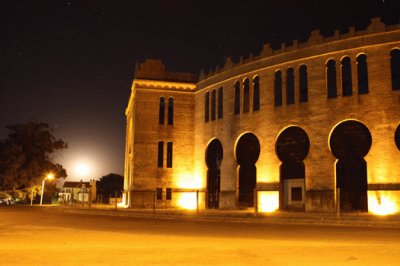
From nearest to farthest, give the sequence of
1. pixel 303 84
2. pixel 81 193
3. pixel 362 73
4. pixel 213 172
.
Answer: pixel 362 73
pixel 303 84
pixel 213 172
pixel 81 193

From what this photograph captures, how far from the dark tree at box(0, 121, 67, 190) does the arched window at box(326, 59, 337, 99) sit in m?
35.8

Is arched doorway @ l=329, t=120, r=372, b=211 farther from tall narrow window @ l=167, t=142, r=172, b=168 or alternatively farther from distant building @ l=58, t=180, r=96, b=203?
distant building @ l=58, t=180, r=96, b=203

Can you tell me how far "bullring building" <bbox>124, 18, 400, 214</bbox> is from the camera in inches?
1062

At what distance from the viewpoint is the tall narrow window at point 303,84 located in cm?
3077

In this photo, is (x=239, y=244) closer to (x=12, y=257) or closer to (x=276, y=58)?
(x=12, y=257)

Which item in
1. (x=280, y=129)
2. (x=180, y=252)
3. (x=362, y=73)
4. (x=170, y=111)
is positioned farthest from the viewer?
(x=170, y=111)

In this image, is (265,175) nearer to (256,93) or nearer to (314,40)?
(256,93)

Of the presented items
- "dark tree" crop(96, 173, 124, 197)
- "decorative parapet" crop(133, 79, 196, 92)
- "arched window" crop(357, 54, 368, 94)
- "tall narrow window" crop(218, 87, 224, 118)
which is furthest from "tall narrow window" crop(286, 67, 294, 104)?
"dark tree" crop(96, 173, 124, 197)

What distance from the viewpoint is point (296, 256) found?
364 inches

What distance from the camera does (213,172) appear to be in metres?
37.2

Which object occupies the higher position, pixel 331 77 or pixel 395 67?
pixel 331 77

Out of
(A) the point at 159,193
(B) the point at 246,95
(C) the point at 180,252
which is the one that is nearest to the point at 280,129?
(B) the point at 246,95

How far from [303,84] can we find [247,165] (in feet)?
26.2

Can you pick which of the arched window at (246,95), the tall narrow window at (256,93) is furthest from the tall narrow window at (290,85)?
the arched window at (246,95)
